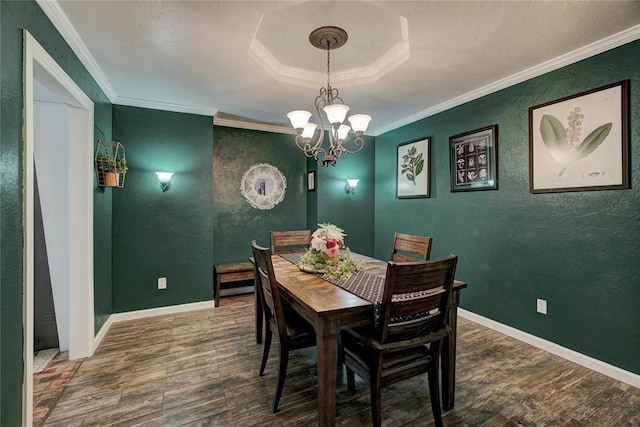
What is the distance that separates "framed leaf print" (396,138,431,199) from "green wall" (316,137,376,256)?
614mm

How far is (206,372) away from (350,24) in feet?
9.42

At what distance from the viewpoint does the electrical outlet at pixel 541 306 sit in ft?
8.71

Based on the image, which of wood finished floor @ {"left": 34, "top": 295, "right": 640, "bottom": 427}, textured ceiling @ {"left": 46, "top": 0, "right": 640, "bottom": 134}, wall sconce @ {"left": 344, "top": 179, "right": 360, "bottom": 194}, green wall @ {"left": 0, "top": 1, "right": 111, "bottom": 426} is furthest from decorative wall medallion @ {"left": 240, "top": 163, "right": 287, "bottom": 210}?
green wall @ {"left": 0, "top": 1, "right": 111, "bottom": 426}

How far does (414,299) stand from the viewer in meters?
1.49

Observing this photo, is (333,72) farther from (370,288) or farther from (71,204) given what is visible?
(71,204)

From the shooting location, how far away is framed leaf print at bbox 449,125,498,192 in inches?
122

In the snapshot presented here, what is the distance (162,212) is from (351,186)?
2.67 meters

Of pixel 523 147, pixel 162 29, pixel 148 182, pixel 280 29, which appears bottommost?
pixel 148 182

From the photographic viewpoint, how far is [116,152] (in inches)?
124

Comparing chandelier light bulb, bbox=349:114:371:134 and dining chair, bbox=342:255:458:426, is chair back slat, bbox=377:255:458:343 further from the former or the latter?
chandelier light bulb, bbox=349:114:371:134

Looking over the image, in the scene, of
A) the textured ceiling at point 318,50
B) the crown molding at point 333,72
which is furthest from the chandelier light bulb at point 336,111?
the crown molding at point 333,72

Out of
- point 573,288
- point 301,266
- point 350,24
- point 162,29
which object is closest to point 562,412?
point 573,288

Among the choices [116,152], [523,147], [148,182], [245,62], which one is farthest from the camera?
[148,182]

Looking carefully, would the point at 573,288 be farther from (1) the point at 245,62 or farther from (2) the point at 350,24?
(1) the point at 245,62
